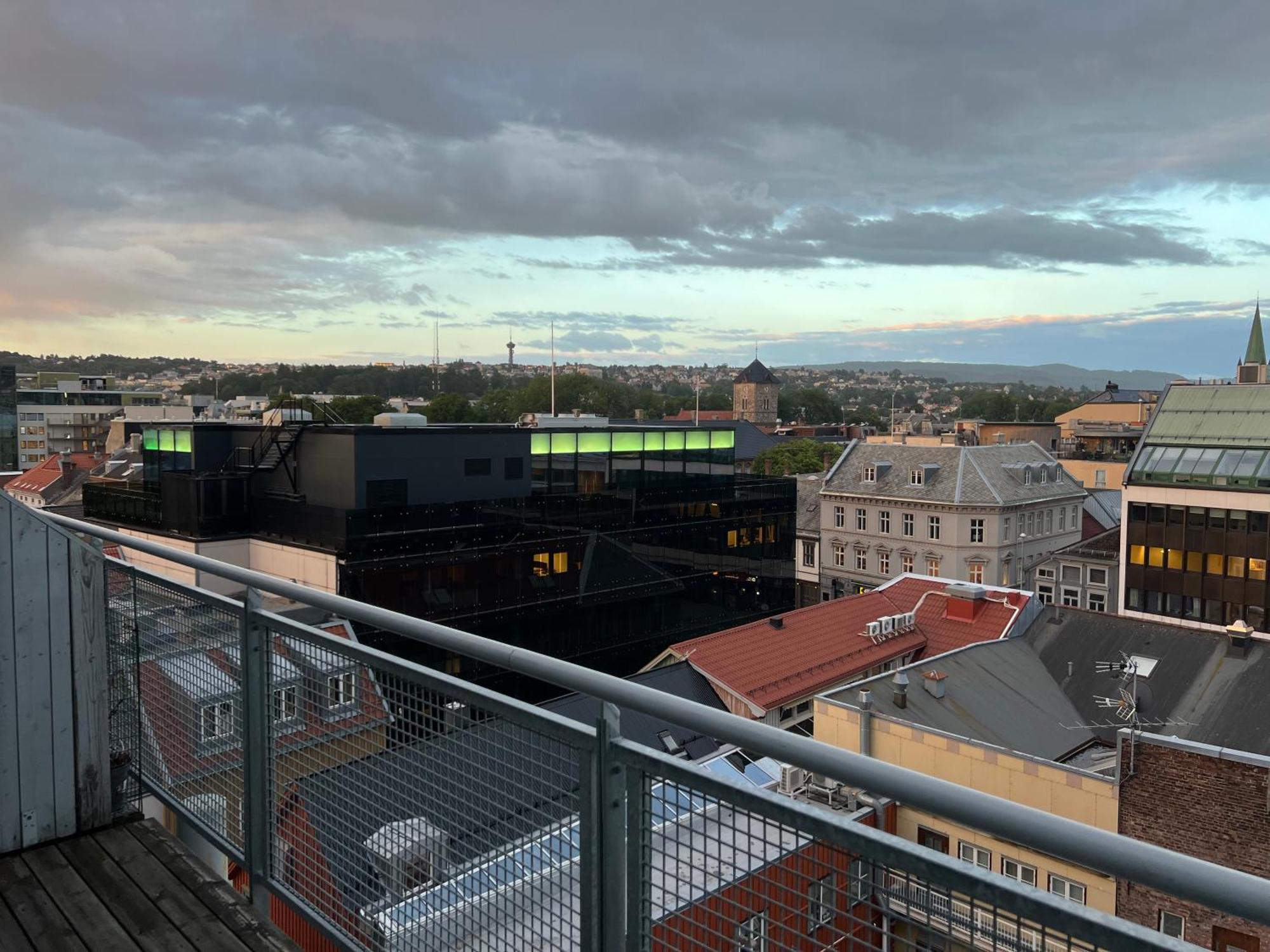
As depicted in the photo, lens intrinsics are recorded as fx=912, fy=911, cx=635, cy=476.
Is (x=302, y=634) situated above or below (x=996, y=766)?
above

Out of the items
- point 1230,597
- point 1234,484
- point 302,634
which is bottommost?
point 1230,597

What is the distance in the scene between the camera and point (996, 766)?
17422 millimetres

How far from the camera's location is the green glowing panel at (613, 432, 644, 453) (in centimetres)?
3234

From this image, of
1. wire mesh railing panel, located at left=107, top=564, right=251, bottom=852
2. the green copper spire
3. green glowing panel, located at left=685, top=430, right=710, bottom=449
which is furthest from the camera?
→ the green copper spire

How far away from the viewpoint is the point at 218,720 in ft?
12.7

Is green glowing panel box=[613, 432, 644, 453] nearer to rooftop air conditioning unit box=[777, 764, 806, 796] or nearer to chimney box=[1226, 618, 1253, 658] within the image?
rooftop air conditioning unit box=[777, 764, 806, 796]

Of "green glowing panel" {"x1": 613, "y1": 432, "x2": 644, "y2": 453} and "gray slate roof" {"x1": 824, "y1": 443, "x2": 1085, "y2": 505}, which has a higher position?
"green glowing panel" {"x1": 613, "y1": 432, "x2": 644, "y2": 453}

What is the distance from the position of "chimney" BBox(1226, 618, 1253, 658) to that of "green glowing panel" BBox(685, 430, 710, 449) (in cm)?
1842

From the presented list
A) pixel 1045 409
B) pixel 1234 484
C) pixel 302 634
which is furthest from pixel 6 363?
pixel 1045 409

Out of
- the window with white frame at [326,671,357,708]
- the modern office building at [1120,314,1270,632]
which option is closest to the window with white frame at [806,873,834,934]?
the window with white frame at [326,671,357,708]

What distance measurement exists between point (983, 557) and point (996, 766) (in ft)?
108

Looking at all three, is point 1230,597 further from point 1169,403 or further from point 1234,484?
point 1169,403

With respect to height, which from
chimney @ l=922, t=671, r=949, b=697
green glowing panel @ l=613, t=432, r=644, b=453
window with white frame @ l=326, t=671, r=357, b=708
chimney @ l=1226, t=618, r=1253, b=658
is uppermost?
window with white frame @ l=326, t=671, r=357, b=708

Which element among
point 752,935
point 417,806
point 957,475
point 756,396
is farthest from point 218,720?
point 756,396
